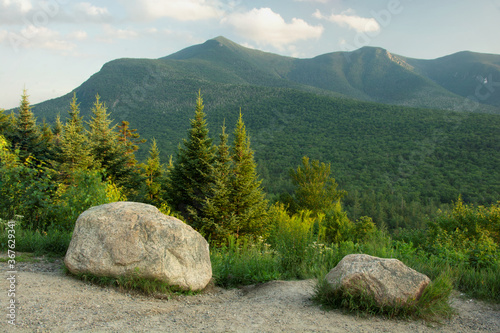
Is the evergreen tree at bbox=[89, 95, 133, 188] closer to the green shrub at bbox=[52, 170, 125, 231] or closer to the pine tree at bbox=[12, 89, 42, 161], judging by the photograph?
the pine tree at bbox=[12, 89, 42, 161]

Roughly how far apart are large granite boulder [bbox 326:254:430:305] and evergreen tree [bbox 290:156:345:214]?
3301cm

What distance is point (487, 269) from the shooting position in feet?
18.8

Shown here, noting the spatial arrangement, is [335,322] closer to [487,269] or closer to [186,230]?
[186,230]

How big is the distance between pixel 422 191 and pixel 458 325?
66.4 meters

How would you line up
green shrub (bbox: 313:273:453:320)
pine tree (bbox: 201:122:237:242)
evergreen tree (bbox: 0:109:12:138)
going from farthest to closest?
evergreen tree (bbox: 0:109:12:138) → pine tree (bbox: 201:122:237:242) → green shrub (bbox: 313:273:453:320)

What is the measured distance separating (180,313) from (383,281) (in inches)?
104

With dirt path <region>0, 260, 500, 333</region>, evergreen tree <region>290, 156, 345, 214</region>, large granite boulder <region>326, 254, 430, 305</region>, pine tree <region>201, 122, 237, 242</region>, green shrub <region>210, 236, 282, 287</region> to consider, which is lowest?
evergreen tree <region>290, 156, 345, 214</region>

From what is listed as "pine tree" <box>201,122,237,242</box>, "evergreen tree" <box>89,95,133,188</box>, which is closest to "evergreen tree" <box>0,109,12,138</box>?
"evergreen tree" <box>89,95,133,188</box>

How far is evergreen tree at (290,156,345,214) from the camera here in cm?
3800

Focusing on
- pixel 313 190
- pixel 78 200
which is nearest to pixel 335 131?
pixel 313 190

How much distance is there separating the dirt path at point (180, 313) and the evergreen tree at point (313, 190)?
1297 inches

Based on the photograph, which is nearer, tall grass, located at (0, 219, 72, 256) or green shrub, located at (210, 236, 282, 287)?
green shrub, located at (210, 236, 282, 287)

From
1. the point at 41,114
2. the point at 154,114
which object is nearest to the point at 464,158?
the point at 154,114

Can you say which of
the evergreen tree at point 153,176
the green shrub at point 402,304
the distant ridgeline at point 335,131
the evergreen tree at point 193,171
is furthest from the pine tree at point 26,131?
the green shrub at point 402,304
